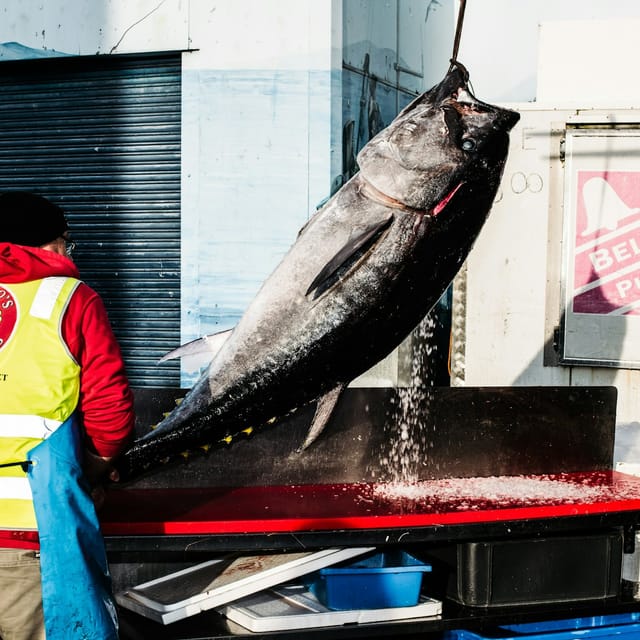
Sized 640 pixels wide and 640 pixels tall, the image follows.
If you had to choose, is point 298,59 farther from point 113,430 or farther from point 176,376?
point 113,430

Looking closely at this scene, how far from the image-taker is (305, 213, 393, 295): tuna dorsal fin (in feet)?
9.98

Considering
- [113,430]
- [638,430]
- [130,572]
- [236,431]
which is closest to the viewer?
[113,430]

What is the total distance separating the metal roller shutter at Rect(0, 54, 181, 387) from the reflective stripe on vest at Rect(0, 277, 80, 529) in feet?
15.7

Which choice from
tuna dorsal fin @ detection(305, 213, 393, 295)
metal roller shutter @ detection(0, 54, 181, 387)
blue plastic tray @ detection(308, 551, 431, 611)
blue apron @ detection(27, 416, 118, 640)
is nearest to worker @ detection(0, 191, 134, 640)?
blue apron @ detection(27, 416, 118, 640)

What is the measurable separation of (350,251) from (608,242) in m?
3.93

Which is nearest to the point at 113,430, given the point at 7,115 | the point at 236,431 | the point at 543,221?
the point at 236,431

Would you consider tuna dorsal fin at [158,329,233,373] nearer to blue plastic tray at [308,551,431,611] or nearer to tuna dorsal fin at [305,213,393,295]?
tuna dorsal fin at [305,213,393,295]

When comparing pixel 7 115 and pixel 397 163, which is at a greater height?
pixel 7 115

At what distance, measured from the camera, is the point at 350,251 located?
120 inches

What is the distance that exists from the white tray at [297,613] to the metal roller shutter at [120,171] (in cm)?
397

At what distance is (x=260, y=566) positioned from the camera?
3738mm

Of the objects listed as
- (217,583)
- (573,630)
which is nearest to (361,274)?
(217,583)

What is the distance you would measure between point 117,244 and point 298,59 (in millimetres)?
2058

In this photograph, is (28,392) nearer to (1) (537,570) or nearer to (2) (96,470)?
(2) (96,470)
